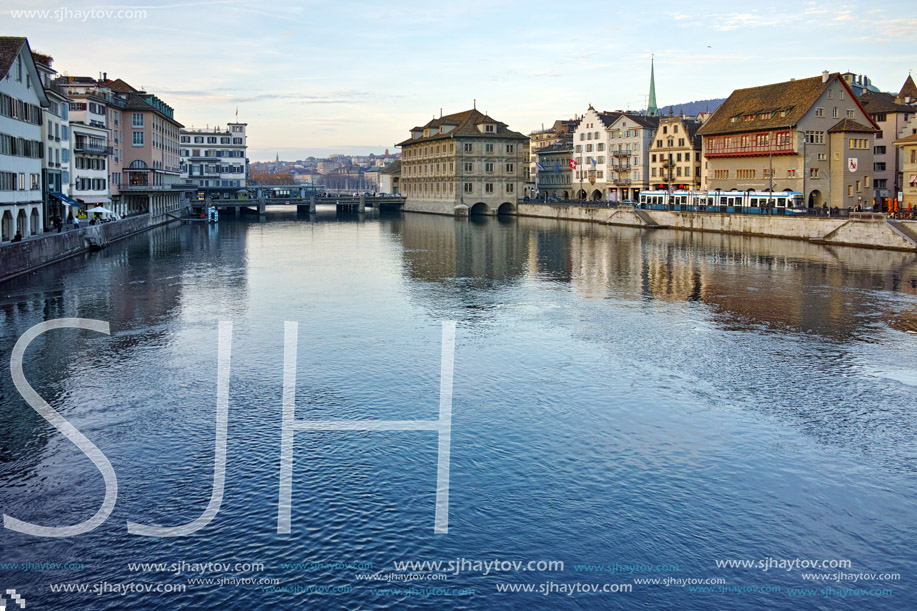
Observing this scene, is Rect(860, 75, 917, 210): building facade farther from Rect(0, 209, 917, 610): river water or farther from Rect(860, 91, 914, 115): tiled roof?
Rect(0, 209, 917, 610): river water

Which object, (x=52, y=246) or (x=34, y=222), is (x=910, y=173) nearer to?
(x=52, y=246)

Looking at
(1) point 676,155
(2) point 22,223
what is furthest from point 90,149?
(1) point 676,155

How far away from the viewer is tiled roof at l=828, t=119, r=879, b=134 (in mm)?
87875

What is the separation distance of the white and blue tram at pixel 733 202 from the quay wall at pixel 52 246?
62.0m

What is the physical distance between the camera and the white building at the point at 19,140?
174 ft

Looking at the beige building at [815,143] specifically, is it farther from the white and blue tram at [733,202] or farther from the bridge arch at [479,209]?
the bridge arch at [479,209]


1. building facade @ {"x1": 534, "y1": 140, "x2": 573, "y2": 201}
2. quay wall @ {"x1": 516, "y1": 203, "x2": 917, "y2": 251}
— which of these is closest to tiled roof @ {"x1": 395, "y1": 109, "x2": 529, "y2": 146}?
building facade @ {"x1": 534, "y1": 140, "x2": 573, "y2": 201}

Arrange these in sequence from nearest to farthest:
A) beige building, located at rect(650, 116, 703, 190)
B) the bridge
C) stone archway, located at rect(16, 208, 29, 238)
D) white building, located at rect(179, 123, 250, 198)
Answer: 1. stone archway, located at rect(16, 208, 29, 238)
2. beige building, located at rect(650, 116, 703, 190)
3. the bridge
4. white building, located at rect(179, 123, 250, 198)

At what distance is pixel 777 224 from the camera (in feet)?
266

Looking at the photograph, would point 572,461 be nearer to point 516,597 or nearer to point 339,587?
point 516,597

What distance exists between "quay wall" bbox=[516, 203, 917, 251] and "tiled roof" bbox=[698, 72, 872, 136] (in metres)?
12.0

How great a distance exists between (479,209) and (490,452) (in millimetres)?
123591

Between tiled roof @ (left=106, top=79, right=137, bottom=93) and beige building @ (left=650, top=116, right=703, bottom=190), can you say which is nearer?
beige building @ (left=650, top=116, right=703, bottom=190)

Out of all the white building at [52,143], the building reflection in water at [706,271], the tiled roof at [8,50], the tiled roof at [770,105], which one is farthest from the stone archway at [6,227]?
the tiled roof at [770,105]
